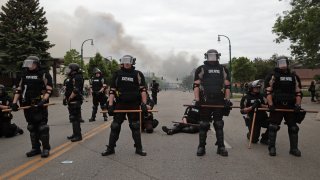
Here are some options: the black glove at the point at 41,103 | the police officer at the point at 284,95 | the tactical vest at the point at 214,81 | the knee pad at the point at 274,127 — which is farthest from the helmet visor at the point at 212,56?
the black glove at the point at 41,103

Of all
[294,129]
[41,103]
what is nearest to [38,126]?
[41,103]

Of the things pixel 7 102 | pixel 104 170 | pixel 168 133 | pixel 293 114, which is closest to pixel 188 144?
pixel 168 133

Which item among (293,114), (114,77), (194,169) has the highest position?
(114,77)

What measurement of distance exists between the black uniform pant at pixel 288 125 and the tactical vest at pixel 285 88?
164 mm

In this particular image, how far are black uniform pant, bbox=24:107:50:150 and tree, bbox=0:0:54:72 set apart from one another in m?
37.6

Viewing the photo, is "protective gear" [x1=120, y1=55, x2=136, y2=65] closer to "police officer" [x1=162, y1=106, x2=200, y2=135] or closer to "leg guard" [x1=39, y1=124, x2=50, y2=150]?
"leg guard" [x1=39, y1=124, x2=50, y2=150]

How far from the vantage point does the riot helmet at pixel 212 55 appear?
8.23 m

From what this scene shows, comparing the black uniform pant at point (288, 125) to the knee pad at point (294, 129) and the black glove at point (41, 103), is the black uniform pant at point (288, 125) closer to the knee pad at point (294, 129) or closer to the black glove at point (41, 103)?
the knee pad at point (294, 129)

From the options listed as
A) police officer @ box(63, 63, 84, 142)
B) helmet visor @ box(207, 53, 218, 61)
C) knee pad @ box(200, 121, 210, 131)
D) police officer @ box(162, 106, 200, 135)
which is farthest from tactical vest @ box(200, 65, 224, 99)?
police officer @ box(63, 63, 84, 142)

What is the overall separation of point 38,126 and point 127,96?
71.5 inches

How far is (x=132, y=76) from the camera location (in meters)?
8.11

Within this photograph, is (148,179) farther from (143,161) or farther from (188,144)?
(188,144)

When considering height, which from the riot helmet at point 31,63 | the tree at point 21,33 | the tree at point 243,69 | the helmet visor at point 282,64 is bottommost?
the helmet visor at point 282,64

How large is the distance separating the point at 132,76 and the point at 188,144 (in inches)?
89.9
